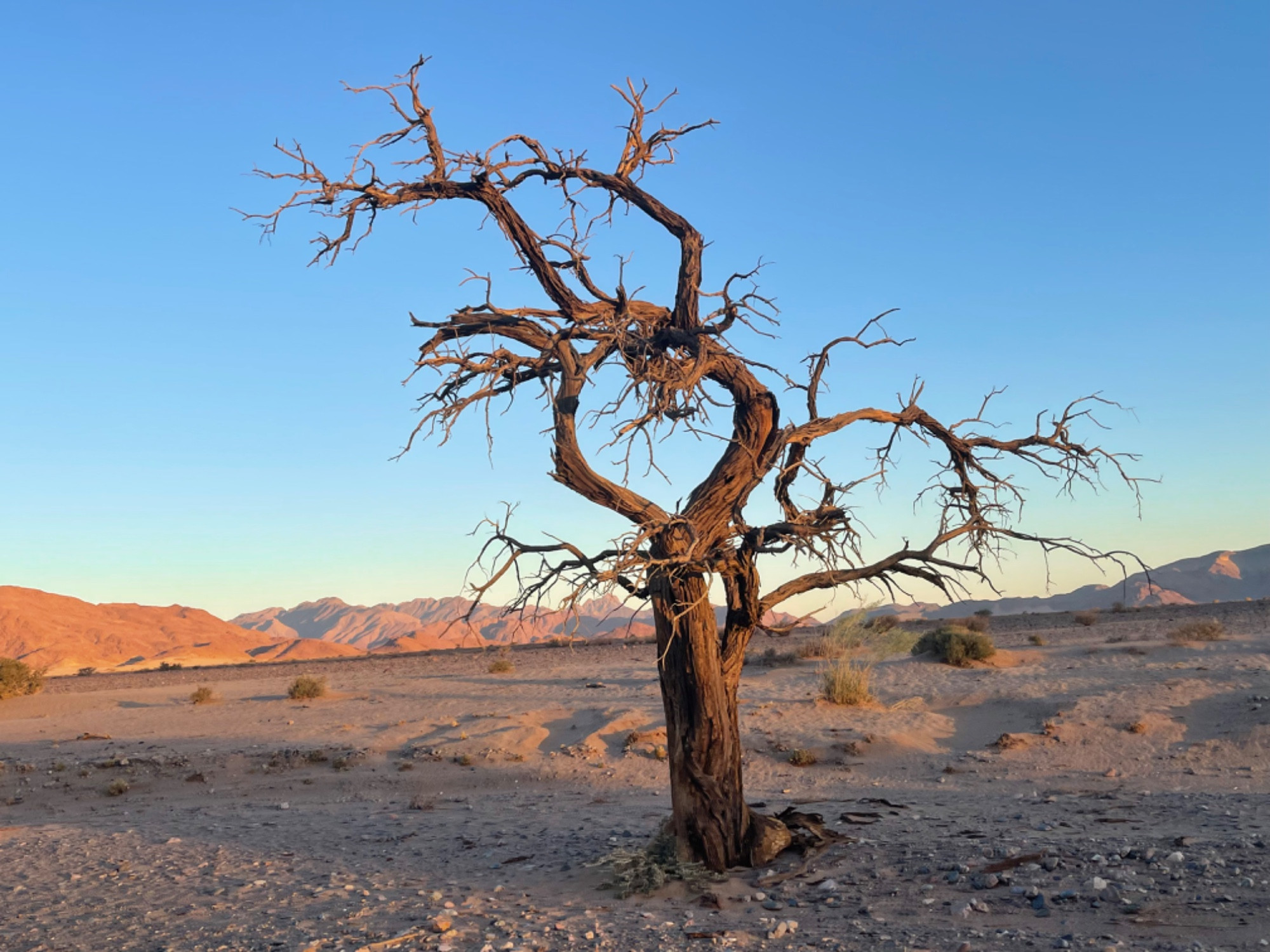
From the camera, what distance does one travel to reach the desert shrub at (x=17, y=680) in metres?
27.9

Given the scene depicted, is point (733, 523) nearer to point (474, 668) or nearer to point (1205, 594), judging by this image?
point (474, 668)

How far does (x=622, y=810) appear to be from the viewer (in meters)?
11.9

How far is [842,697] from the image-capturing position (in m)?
18.9

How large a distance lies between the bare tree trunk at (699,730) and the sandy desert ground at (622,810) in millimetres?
369

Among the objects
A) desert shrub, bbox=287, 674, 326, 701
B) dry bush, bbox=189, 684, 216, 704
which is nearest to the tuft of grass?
desert shrub, bbox=287, 674, 326, 701

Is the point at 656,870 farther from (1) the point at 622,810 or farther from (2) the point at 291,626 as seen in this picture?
(2) the point at 291,626

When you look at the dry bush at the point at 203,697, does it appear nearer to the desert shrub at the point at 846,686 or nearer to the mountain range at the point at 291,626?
the mountain range at the point at 291,626

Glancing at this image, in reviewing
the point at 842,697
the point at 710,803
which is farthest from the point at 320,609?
the point at 710,803

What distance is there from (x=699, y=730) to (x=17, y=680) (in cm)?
2882

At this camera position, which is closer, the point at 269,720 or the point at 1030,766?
the point at 1030,766

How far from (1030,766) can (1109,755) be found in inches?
56.7

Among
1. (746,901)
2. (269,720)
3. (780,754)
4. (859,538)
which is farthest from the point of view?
(269,720)

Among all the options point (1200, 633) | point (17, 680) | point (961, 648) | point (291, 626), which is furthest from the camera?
point (291, 626)

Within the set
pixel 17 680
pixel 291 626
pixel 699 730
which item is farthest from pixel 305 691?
pixel 291 626
